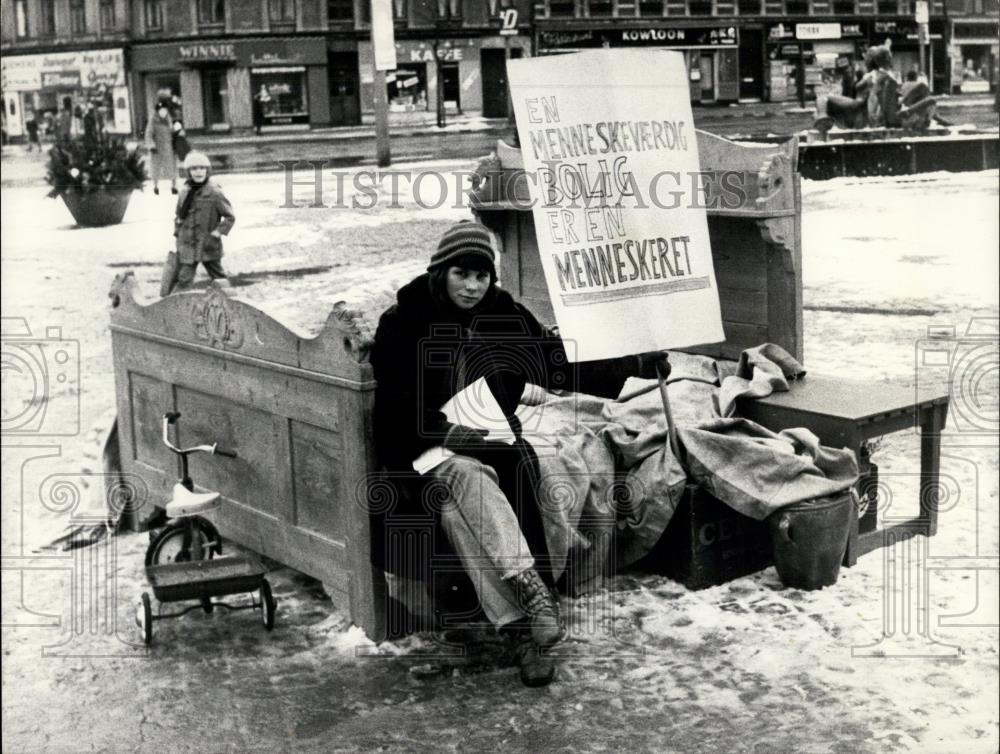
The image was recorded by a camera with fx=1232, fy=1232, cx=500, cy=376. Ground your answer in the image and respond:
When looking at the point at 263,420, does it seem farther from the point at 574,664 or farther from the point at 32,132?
the point at 32,132

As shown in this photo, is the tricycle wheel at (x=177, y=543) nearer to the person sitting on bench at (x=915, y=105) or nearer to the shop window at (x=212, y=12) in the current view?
the shop window at (x=212, y=12)

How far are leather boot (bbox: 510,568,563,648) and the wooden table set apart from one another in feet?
4.77

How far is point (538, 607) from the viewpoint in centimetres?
394

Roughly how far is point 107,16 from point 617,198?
27.4 feet

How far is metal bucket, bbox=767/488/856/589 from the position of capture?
14.6 ft

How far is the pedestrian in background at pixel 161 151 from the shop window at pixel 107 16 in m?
3.32

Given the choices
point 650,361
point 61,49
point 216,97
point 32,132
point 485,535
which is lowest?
point 485,535

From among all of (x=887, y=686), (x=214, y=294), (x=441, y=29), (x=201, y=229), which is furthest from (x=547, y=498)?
(x=201, y=229)

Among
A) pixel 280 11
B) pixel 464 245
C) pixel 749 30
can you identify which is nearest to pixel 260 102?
pixel 280 11

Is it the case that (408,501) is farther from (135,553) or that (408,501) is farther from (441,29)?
(441,29)

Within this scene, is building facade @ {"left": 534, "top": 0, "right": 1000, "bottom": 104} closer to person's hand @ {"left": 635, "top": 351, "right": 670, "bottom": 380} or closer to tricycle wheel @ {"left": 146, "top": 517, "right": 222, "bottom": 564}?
person's hand @ {"left": 635, "top": 351, "right": 670, "bottom": 380}

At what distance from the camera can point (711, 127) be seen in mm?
7484

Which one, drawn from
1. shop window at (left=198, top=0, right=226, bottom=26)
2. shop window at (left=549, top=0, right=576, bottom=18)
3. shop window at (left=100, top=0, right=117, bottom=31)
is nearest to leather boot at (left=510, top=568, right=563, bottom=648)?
shop window at (left=549, top=0, right=576, bottom=18)

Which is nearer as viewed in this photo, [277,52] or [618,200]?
[618,200]
